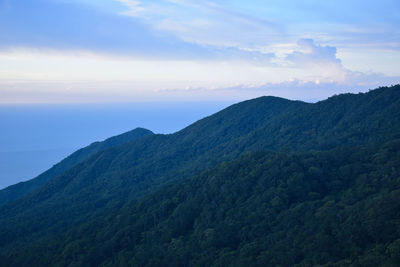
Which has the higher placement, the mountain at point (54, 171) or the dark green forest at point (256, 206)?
the mountain at point (54, 171)

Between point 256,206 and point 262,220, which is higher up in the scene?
point 256,206

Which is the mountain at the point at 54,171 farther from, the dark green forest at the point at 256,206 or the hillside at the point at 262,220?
the hillside at the point at 262,220

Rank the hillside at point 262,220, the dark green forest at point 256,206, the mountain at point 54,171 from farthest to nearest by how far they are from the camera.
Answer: the mountain at point 54,171
the dark green forest at point 256,206
the hillside at point 262,220

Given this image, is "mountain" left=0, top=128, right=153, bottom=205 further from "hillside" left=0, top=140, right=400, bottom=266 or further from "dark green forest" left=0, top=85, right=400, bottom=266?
"hillside" left=0, top=140, right=400, bottom=266

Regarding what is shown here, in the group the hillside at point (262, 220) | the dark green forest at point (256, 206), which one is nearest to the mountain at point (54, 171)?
the dark green forest at point (256, 206)

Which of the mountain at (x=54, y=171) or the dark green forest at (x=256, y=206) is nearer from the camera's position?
the dark green forest at (x=256, y=206)

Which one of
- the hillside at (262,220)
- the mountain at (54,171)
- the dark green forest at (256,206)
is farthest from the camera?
the mountain at (54,171)

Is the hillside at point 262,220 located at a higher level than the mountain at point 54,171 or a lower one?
lower

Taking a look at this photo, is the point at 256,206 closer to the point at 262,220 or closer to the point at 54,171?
the point at 262,220

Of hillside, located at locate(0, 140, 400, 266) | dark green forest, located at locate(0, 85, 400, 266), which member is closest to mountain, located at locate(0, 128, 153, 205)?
dark green forest, located at locate(0, 85, 400, 266)

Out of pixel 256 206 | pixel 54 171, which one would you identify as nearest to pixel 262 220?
pixel 256 206
